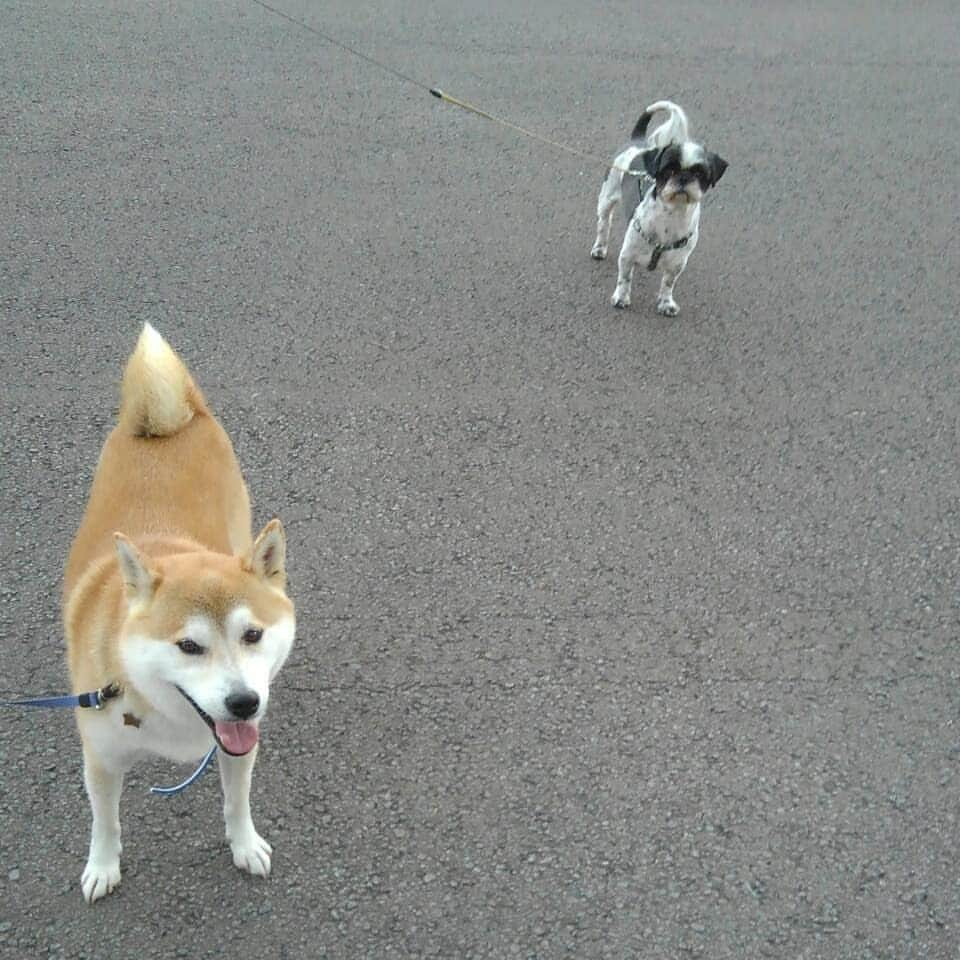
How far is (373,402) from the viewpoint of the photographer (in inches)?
182

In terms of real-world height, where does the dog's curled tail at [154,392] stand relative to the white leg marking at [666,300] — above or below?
above

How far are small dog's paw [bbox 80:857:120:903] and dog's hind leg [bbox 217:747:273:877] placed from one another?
293 millimetres

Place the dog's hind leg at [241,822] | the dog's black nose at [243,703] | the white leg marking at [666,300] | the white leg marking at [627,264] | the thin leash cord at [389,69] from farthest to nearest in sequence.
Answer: the thin leash cord at [389,69] < the white leg marking at [666,300] < the white leg marking at [627,264] < the dog's hind leg at [241,822] < the dog's black nose at [243,703]

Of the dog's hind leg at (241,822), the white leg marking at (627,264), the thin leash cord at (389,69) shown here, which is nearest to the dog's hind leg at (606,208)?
the white leg marking at (627,264)

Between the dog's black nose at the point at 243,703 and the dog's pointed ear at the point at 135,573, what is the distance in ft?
1.05

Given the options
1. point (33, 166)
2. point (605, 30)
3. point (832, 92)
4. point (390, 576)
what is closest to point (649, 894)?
point (390, 576)

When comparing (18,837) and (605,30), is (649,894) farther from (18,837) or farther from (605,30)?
(605,30)

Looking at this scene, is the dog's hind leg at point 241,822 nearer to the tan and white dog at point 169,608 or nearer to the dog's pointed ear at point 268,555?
the tan and white dog at point 169,608

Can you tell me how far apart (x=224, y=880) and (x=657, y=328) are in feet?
12.0

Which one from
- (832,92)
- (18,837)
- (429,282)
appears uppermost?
(832,92)

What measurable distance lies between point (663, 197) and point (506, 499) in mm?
2003

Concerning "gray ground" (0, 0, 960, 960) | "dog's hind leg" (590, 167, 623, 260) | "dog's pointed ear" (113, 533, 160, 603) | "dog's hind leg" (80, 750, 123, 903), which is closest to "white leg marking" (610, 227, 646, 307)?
"gray ground" (0, 0, 960, 960)

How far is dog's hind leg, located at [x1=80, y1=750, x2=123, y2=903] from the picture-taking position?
2496mm

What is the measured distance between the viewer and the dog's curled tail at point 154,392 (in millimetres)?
2869
